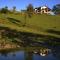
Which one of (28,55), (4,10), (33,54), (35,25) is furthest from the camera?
(4,10)

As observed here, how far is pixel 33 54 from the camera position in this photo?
16172 mm

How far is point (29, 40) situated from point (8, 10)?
114 feet

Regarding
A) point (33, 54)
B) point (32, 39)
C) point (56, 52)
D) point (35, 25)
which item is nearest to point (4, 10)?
point (35, 25)

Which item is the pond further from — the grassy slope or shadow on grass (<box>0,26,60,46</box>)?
the grassy slope

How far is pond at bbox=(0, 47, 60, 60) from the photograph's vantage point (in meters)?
15.1

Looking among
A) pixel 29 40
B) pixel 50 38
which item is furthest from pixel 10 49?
pixel 50 38

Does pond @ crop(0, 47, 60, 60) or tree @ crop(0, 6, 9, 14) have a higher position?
tree @ crop(0, 6, 9, 14)

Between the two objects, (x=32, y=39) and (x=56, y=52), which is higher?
(x=32, y=39)

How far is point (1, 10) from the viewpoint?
181 feet

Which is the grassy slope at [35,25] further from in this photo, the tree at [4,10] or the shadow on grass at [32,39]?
the tree at [4,10]

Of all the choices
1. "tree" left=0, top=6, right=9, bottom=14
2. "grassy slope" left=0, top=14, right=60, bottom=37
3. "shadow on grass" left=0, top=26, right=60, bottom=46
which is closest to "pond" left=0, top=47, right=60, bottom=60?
"shadow on grass" left=0, top=26, right=60, bottom=46

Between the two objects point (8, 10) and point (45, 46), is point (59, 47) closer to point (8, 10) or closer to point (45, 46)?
point (45, 46)

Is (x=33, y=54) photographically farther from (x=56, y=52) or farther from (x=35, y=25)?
(x=35, y=25)

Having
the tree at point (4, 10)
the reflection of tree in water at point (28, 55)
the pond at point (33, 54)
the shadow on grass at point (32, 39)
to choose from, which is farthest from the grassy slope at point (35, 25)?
the tree at point (4, 10)
